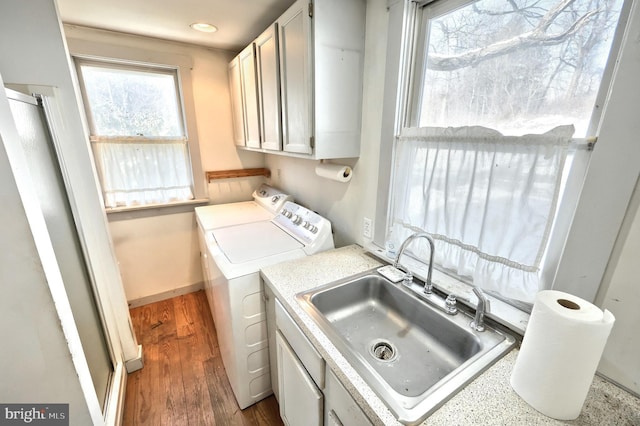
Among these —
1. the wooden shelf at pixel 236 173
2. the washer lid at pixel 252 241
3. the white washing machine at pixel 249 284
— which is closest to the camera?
the white washing machine at pixel 249 284

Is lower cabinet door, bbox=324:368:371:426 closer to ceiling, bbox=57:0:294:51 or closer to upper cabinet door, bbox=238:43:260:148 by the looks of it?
upper cabinet door, bbox=238:43:260:148

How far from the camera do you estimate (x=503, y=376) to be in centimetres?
76

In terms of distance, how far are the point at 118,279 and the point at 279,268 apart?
1.11 meters

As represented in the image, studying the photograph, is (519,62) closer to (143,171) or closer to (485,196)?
(485,196)

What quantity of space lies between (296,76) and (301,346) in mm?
1337

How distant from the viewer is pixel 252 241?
5.54 ft

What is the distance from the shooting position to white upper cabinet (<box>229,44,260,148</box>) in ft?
6.30

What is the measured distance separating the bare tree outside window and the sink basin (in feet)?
2.45

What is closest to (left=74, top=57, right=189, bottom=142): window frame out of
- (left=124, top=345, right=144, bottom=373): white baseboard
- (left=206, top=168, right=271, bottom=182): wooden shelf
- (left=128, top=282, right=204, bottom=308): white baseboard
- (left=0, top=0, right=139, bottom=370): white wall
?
(left=206, top=168, right=271, bottom=182): wooden shelf

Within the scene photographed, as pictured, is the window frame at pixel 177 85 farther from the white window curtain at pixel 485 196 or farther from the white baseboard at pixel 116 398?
the white window curtain at pixel 485 196

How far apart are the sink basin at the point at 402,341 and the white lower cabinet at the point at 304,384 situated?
4.3 inches

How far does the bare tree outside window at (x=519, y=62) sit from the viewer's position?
29.2 inches

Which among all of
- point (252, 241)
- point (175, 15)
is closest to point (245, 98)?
point (175, 15)

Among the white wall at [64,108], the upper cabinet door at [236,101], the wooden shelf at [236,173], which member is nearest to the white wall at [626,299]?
the white wall at [64,108]
